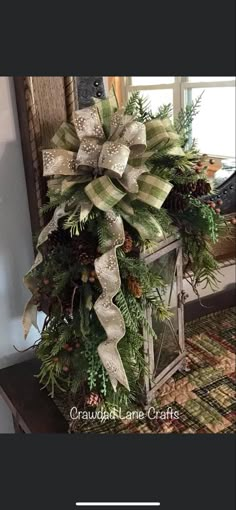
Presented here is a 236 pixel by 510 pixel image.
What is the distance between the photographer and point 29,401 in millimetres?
753

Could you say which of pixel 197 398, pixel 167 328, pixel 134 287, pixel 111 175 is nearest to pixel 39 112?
pixel 111 175

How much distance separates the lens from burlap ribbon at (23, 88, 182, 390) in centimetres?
59

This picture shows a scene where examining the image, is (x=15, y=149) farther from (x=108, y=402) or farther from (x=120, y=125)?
(x=108, y=402)

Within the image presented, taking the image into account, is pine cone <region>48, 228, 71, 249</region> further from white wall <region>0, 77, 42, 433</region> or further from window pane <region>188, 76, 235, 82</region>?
window pane <region>188, 76, 235, 82</region>

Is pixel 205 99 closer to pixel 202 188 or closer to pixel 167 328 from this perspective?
pixel 202 188

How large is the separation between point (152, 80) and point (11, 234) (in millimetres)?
390

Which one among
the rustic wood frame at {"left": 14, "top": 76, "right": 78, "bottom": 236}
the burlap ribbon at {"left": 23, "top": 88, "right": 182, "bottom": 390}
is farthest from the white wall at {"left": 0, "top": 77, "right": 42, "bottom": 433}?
the burlap ribbon at {"left": 23, "top": 88, "right": 182, "bottom": 390}

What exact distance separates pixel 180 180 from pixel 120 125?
0.13 meters

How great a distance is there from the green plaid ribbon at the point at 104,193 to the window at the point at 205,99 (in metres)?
0.32

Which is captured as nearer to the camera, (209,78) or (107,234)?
(107,234)

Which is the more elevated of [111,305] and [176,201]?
[176,201]

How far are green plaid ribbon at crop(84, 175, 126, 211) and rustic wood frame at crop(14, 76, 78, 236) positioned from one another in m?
0.17

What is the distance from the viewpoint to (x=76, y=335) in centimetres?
64

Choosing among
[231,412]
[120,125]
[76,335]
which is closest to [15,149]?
[120,125]
